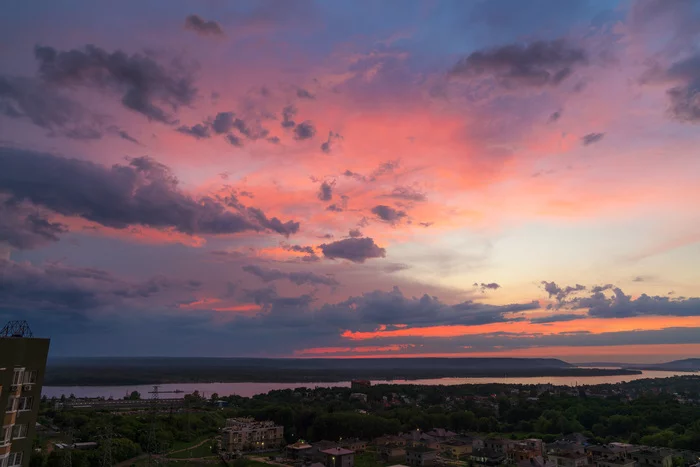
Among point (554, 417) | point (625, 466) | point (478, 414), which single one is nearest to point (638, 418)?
point (554, 417)

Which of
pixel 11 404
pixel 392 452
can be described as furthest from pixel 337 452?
pixel 11 404

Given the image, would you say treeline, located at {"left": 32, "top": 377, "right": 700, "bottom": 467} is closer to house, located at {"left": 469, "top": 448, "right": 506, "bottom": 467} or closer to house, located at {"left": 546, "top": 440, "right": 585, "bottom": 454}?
house, located at {"left": 546, "top": 440, "right": 585, "bottom": 454}

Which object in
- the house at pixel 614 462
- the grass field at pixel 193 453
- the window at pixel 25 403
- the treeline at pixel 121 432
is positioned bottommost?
the house at pixel 614 462

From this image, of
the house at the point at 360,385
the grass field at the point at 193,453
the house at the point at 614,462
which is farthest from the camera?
the house at the point at 360,385

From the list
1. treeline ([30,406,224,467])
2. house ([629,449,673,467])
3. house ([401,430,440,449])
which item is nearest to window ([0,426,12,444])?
treeline ([30,406,224,467])

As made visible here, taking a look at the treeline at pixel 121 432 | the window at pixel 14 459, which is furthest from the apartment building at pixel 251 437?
the window at pixel 14 459

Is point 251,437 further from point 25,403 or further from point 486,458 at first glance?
point 25,403

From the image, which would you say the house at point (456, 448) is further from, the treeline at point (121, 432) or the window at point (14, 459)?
the window at point (14, 459)
